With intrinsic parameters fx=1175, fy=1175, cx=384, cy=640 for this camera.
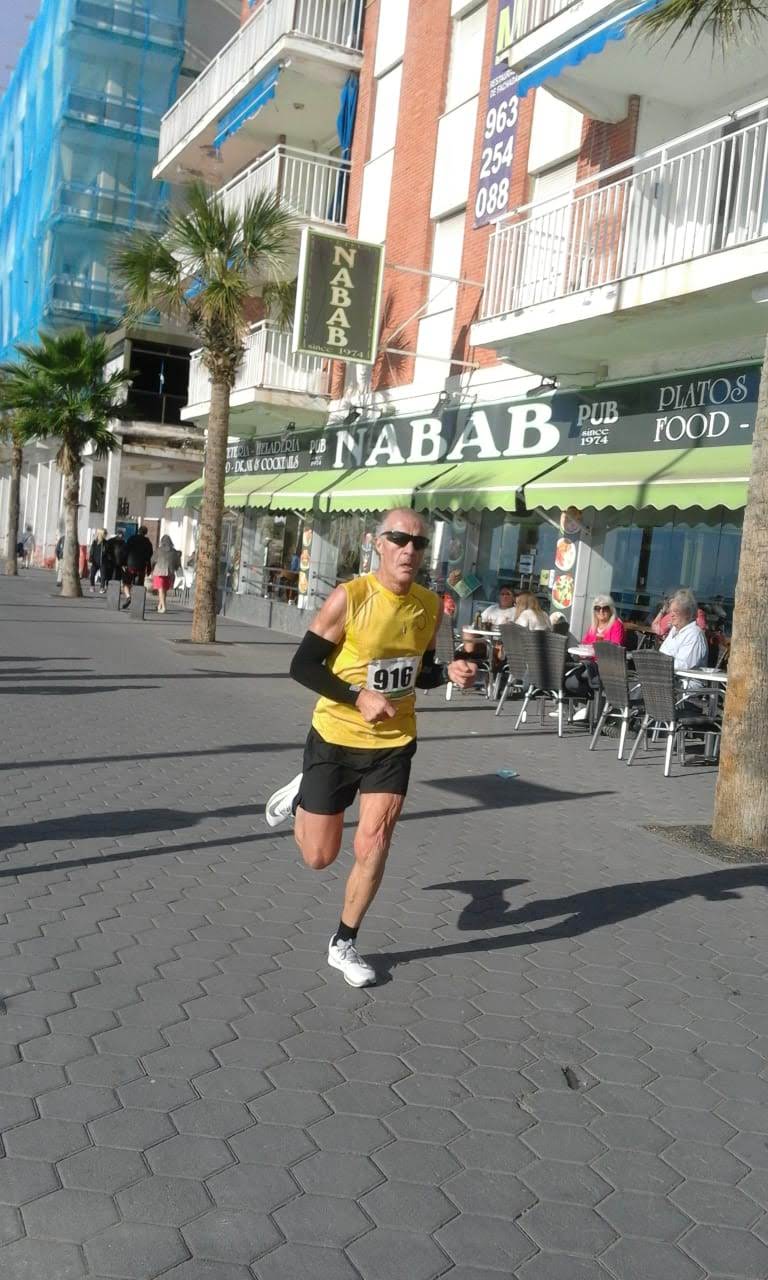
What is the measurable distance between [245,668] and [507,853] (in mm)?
9754

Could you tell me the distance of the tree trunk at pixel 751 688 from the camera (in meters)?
7.19

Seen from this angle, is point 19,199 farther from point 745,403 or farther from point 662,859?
point 662,859

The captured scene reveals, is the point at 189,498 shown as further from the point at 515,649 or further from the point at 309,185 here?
the point at 515,649

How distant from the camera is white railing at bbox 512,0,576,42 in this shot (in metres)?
12.9

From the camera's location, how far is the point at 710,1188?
324 centimetres

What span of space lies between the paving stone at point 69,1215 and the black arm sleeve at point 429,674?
94.4 inches

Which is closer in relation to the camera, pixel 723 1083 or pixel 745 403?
pixel 723 1083

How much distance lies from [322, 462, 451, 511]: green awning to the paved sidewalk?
10.3 meters

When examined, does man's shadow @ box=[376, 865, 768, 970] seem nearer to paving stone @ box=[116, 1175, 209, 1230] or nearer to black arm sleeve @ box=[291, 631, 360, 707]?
black arm sleeve @ box=[291, 631, 360, 707]

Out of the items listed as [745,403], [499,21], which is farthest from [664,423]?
[499,21]

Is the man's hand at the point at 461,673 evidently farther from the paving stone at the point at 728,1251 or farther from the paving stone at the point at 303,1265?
the paving stone at the point at 303,1265

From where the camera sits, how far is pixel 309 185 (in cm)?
2339

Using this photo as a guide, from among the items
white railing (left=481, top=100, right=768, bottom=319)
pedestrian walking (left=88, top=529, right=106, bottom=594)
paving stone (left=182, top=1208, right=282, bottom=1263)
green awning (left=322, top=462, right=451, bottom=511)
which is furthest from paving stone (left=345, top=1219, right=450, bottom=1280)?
pedestrian walking (left=88, top=529, right=106, bottom=594)

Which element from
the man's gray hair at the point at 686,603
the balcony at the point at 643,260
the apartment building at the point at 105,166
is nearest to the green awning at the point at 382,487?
the balcony at the point at 643,260
